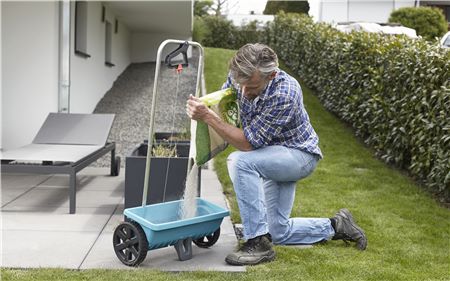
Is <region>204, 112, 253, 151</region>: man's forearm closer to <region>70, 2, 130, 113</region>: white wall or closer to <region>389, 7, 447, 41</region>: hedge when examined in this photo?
<region>70, 2, 130, 113</region>: white wall

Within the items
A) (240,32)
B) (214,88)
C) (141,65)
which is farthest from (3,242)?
(240,32)

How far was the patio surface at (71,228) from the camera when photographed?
3043 mm

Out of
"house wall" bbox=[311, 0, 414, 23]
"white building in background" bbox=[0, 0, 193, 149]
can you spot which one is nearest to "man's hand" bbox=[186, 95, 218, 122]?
"white building in background" bbox=[0, 0, 193, 149]

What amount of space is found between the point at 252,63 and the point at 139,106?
6.91 m

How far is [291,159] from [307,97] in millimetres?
7231

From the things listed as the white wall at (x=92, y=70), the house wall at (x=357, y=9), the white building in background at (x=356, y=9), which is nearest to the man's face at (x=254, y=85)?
the white wall at (x=92, y=70)

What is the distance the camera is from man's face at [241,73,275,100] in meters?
2.95

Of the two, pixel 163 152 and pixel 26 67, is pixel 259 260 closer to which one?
pixel 163 152

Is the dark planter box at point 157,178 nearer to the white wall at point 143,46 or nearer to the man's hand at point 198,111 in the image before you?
the man's hand at point 198,111

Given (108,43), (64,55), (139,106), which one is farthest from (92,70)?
(64,55)

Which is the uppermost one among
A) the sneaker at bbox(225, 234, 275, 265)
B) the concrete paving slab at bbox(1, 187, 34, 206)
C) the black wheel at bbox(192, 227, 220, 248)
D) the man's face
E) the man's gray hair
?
the man's gray hair

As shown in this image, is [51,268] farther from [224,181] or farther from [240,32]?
[240,32]

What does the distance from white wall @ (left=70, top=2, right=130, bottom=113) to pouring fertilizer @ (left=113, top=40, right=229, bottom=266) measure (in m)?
4.74

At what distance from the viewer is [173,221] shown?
3148 mm
